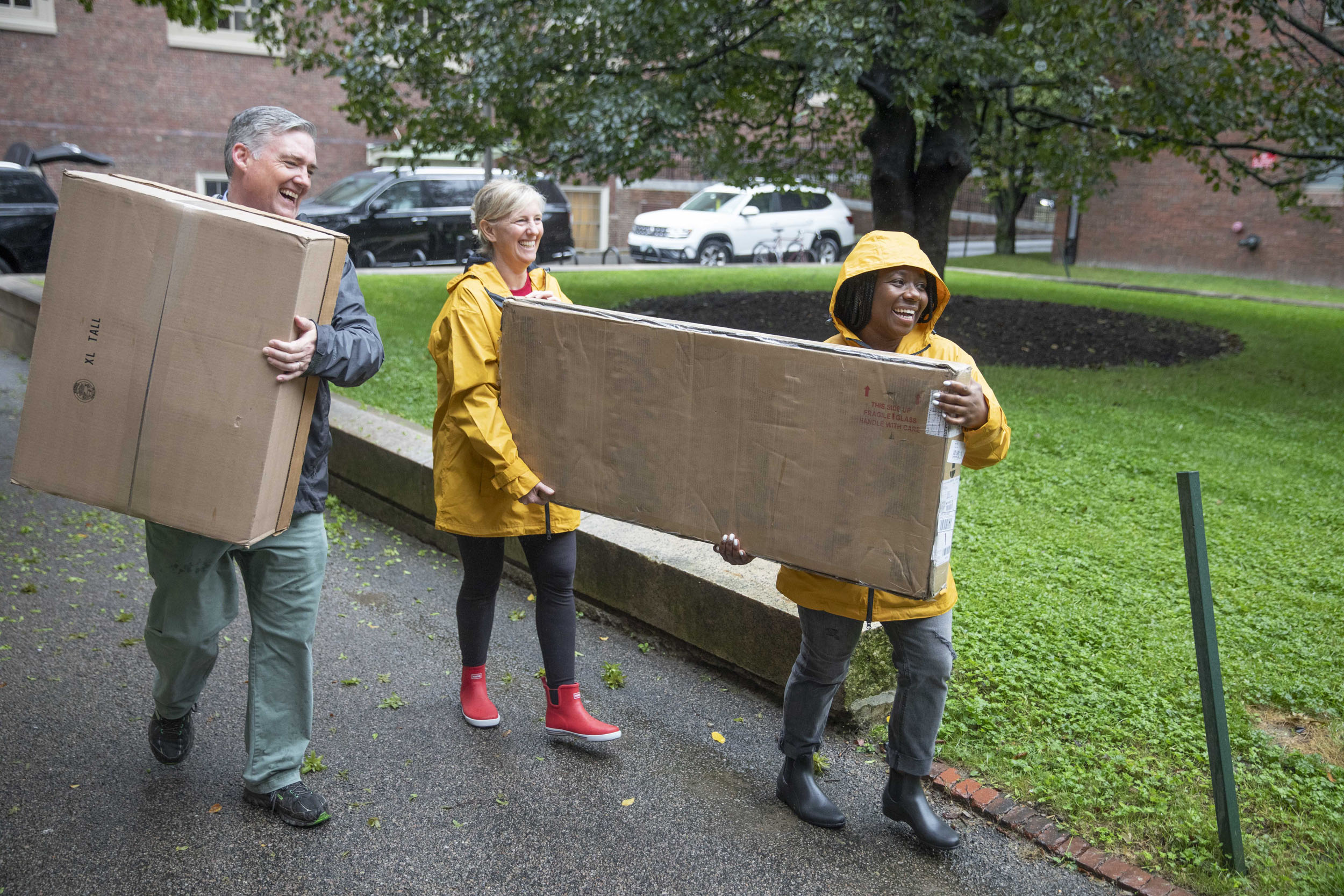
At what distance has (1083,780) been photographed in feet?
10.6

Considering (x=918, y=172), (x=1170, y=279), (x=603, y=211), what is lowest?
(x=918, y=172)

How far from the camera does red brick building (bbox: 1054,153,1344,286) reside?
71.3ft

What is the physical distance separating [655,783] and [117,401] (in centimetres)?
189

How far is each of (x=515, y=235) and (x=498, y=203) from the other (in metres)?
0.11

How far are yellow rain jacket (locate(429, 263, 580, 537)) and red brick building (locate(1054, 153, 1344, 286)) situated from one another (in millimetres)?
21893

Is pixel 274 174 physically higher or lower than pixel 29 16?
lower

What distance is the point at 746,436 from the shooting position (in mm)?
2643

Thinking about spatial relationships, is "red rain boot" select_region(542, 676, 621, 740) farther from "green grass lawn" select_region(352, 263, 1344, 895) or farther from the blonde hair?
the blonde hair

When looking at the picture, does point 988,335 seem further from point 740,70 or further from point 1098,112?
point 740,70

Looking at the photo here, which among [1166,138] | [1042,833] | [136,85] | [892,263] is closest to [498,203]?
[892,263]

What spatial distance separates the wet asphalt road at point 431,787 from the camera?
2.81m

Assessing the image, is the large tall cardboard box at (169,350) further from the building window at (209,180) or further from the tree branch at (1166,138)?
the building window at (209,180)

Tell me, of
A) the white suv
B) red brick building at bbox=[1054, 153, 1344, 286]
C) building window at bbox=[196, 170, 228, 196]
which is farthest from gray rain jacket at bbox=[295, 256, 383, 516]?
building window at bbox=[196, 170, 228, 196]

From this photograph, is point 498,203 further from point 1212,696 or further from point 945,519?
point 1212,696
